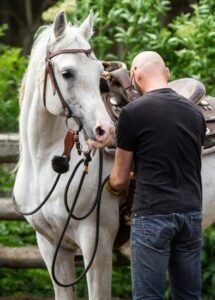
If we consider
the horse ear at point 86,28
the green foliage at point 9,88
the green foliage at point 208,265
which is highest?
the horse ear at point 86,28

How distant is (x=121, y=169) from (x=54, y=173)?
685 millimetres

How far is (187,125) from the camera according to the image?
4770 millimetres

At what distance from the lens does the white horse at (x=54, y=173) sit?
514 cm

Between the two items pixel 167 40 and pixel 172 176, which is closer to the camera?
pixel 172 176

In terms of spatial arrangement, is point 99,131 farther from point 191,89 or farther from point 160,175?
point 191,89

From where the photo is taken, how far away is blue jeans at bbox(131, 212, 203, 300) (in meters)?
4.71

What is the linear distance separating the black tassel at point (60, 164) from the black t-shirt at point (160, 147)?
0.62 m

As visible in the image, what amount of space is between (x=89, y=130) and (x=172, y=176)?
0.55 metres

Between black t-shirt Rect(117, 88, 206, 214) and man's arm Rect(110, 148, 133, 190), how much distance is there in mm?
41

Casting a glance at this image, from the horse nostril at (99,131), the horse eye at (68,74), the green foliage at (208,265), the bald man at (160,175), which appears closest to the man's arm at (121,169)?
the bald man at (160,175)

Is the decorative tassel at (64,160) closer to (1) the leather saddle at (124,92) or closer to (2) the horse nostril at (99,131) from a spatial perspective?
(1) the leather saddle at (124,92)

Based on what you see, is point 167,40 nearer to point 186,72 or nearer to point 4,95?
point 186,72

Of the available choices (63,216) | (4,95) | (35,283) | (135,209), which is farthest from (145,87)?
(4,95)

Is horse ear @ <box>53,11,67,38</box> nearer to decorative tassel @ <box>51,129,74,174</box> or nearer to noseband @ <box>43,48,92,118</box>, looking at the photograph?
noseband @ <box>43,48,92,118</box>
